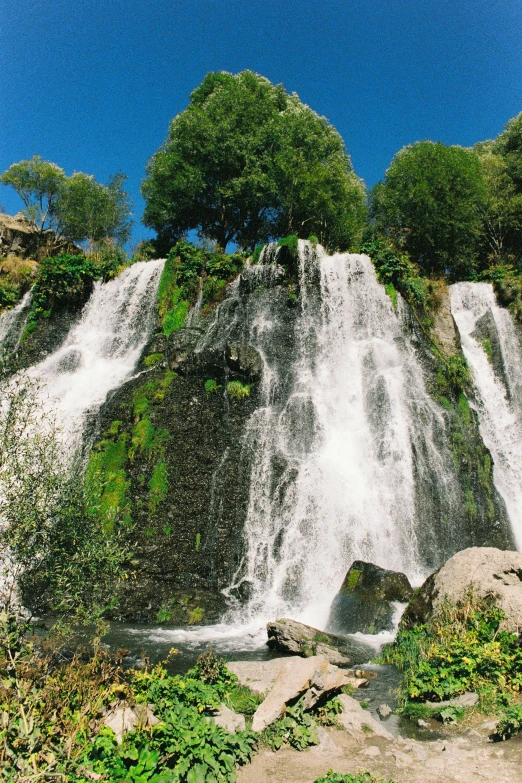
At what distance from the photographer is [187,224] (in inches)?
1442

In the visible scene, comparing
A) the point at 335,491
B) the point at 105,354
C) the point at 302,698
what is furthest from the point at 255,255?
the point at 302,698

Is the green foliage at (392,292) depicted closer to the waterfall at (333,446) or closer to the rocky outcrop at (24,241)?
the waterfall at (333,446)

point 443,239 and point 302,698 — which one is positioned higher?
point 443,239

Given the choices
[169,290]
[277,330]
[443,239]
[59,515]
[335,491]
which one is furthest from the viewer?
[443,239]

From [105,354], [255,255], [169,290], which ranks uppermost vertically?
[255,255]

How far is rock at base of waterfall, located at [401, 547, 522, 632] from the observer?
31.2 ft

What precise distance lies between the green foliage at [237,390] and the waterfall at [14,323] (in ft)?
42.9

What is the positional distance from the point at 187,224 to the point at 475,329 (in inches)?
853

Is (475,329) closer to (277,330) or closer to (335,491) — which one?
(277,330)

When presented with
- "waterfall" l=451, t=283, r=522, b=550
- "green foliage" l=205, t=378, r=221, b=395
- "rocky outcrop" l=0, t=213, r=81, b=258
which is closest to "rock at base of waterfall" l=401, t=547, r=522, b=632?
"waterfall" l=451, t=283, r=522, b=550

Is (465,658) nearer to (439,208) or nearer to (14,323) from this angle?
(14,323)

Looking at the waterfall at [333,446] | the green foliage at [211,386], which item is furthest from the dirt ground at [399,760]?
the green foliage at [211,386]

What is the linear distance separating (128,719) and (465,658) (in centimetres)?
528

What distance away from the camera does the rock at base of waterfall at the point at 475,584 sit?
952 centimetres
